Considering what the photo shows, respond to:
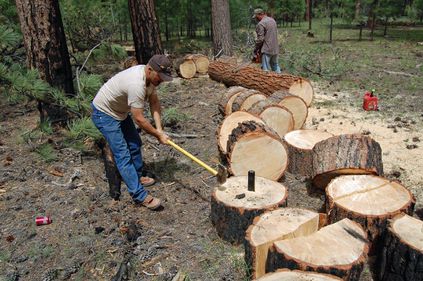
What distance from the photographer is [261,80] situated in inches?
291

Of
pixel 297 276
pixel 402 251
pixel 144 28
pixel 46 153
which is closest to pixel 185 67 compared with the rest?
pixel 144 28

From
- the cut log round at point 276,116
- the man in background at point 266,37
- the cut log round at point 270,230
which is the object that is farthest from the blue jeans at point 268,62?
the cut log round at point 270,230

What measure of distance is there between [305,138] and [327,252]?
2418 mm

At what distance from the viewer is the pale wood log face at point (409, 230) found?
2.59 metres

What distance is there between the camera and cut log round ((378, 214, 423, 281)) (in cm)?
256

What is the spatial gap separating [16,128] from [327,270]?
574 centimetres

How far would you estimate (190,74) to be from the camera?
1002 cm

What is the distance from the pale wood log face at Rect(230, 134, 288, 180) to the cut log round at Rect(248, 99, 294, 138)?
1118mm

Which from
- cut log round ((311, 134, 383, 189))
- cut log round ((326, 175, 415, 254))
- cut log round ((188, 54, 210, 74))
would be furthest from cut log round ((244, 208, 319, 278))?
cut log round ((188, 54, 210, 74))

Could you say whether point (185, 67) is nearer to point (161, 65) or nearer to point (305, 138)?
point (305, 138)

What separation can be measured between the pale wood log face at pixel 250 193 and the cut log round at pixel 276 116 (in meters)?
1.89

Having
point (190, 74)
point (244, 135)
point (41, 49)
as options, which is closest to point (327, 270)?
point (244, 135)

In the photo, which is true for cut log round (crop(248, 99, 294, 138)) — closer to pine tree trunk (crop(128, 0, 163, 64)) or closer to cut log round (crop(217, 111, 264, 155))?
cut log round (crop(217, 111, 264, 155))

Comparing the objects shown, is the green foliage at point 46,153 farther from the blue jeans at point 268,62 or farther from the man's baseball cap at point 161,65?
the blue jeans at point 268,62
